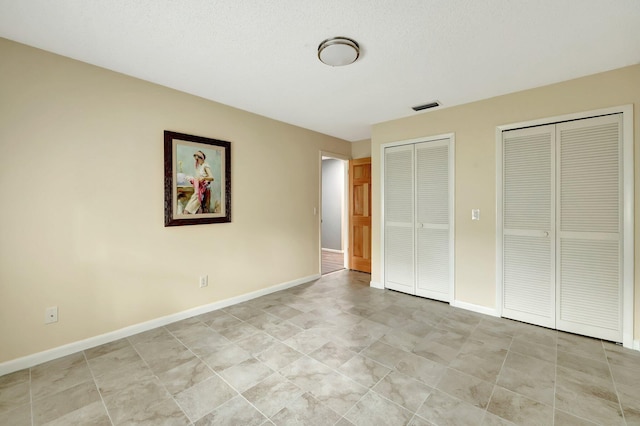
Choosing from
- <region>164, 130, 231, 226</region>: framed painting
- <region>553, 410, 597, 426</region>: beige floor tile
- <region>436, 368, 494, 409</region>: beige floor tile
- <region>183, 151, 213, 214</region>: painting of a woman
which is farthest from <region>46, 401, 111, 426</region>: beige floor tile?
<region>553, 410, 597, 426</region>: beige floor tile

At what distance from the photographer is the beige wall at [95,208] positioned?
212cm

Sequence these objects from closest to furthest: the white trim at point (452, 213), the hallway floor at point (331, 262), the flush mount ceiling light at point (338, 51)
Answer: the flush mount ceiling light at point (338, 51) < the white trim at point (452, 213) < the hallway floor at point (331, 262)

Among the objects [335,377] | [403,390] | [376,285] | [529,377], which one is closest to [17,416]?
[335,377]

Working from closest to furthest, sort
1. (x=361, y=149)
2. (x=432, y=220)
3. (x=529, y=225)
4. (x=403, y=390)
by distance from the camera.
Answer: (x=403, y=390) → (x=529, y=225) → (x=432, y=220) → (x=361, y=149)

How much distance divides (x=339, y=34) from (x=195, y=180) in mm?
2119

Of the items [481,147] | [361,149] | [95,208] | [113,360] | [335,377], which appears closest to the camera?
[335,377]

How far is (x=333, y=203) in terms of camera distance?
7.49m

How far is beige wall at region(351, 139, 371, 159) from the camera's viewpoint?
5.09 meters

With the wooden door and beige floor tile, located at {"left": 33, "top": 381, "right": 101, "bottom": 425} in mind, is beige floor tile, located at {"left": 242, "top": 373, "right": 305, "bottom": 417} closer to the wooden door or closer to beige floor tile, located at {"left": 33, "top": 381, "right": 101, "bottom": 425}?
beige floor tile, located at {"left": 33, "top": 381, "right": 101, "bottom": 425}

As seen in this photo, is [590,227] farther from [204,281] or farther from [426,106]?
[204,281]

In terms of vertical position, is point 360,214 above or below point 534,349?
above

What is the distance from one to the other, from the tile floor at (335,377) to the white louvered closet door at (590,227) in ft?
0.88

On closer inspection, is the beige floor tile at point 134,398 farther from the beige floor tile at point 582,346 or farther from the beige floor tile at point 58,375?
the beige floor tile at point 582,346

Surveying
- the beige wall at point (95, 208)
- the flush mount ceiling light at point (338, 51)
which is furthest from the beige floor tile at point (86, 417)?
the flush mount ceiling light at point (338, 51)
